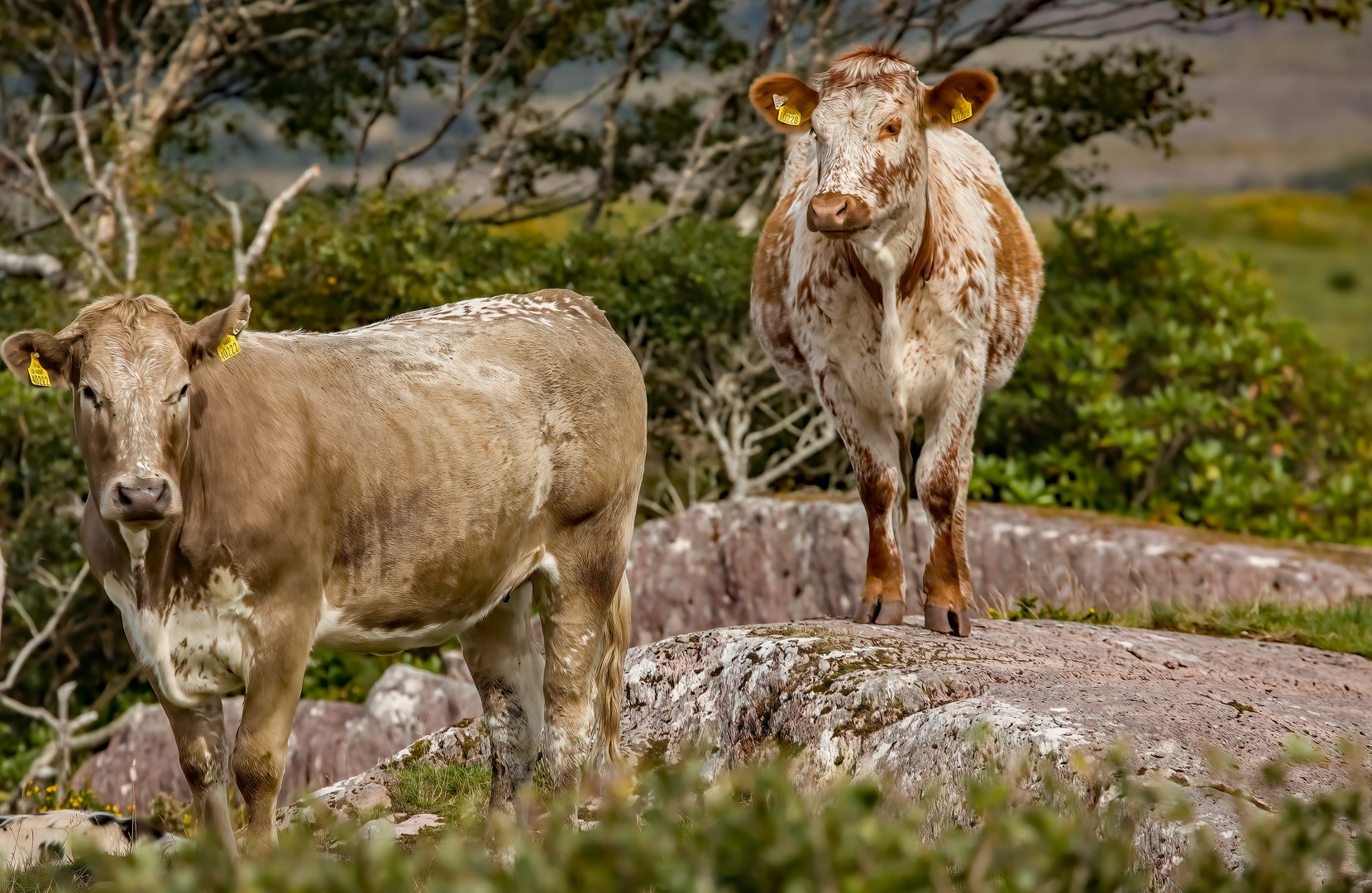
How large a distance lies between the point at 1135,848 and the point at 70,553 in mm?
8162

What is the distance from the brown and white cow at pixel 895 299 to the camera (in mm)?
5531

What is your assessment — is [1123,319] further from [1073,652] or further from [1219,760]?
[1219,760]

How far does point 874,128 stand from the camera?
5.47m

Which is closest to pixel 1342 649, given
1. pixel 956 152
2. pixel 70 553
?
pixel 956 152

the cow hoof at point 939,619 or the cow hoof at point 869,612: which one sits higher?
the cow hoof at point 939,619

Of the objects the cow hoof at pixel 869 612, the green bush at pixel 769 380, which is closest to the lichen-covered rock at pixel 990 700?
the cow hoof at pixel 869 612

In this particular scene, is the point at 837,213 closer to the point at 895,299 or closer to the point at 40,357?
the point at 895,299

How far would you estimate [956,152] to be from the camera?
7031 millimetres

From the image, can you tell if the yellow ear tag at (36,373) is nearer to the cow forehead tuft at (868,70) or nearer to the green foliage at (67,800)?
the cow forehead tuft at (868,70)

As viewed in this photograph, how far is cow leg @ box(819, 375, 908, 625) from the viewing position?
6027mm

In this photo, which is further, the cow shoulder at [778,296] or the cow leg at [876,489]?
the cow shoulder at [778,296]

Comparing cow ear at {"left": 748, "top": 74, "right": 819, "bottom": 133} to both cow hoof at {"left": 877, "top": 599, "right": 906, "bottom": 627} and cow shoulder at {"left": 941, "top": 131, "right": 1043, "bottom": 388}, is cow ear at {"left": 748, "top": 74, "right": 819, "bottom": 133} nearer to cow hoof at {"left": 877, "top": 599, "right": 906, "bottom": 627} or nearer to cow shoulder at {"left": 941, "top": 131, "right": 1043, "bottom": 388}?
cow shoulder at {"left": 941, "top": 131, "right": 1043, "bottom": 388}

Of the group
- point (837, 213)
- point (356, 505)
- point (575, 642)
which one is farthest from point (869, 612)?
point (356, 505)

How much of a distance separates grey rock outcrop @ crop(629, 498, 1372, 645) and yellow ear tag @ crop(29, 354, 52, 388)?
582 cm
